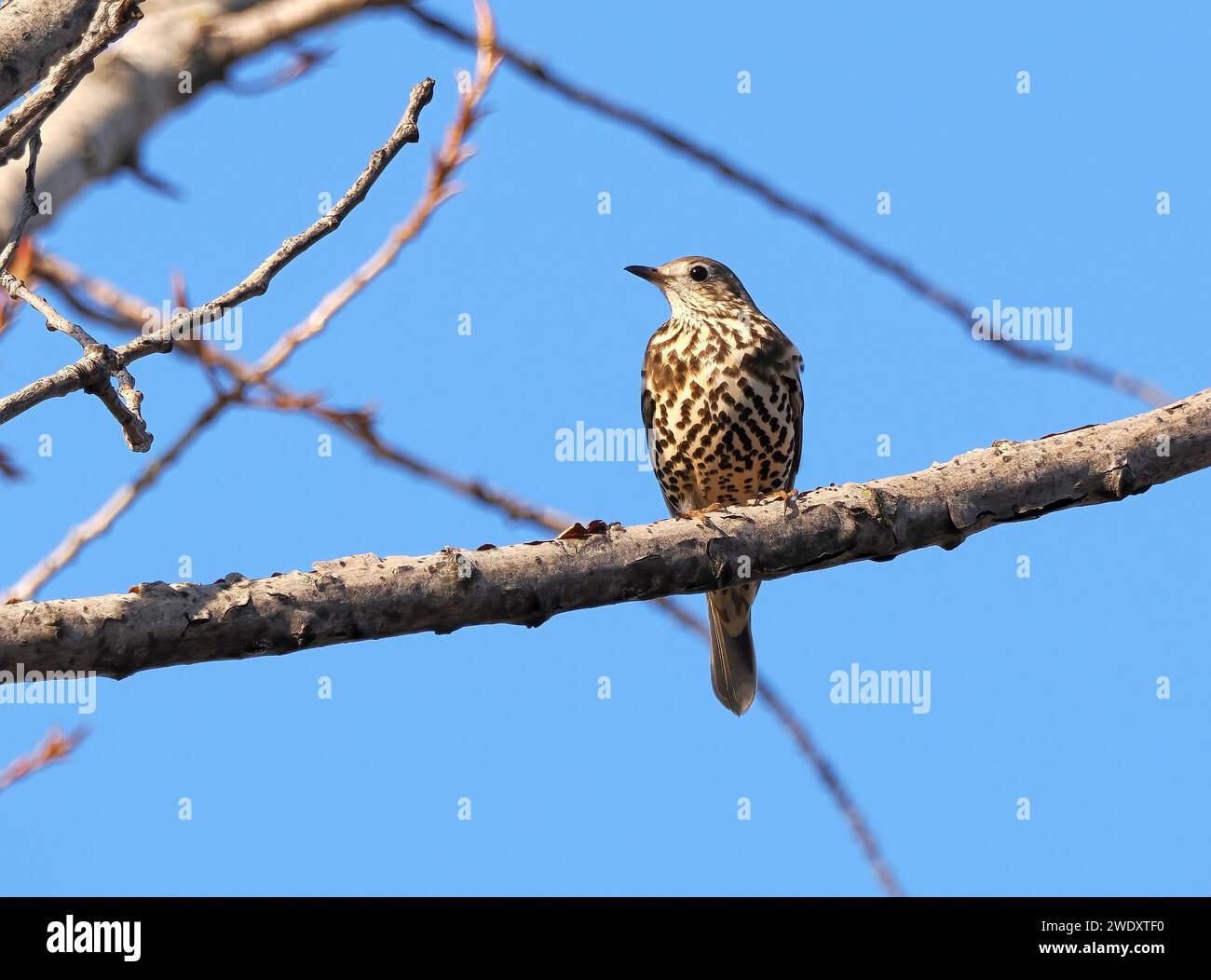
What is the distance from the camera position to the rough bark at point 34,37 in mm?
2959

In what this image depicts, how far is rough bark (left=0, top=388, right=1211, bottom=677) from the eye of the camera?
2.84 m

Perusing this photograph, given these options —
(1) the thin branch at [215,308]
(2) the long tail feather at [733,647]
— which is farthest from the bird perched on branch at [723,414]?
(1) the thin branch at [215,308]

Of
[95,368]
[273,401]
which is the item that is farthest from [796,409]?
[95,368]

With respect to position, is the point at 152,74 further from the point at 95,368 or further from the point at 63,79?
the point at 95,368

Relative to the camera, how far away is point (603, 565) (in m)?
3.46

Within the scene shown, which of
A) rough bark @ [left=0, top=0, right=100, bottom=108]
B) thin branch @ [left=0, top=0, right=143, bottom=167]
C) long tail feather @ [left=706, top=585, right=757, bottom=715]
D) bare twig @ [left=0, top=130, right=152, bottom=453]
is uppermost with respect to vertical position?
rough bark @ [left=0, top=0, right=100, bottom=108]

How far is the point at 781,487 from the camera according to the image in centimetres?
676

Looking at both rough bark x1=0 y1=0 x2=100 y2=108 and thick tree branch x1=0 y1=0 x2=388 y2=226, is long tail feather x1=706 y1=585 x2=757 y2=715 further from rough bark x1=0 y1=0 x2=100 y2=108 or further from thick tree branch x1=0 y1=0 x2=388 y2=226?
rough bark x1=0 y1=0 x2=100 y2=108

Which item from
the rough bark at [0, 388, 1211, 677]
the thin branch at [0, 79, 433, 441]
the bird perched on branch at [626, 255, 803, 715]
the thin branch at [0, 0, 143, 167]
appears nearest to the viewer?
the thin branch at [0, 79, 433, 441]

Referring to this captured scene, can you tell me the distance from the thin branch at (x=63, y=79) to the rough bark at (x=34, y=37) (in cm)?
48

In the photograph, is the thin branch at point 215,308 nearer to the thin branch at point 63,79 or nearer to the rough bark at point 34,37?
the thin branch at point 63,79

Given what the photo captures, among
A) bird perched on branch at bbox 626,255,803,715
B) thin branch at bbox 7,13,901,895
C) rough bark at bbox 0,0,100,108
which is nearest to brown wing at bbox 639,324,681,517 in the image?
bird perched on branch at bbox 626,255,803,715

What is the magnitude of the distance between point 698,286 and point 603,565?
12.6ft
